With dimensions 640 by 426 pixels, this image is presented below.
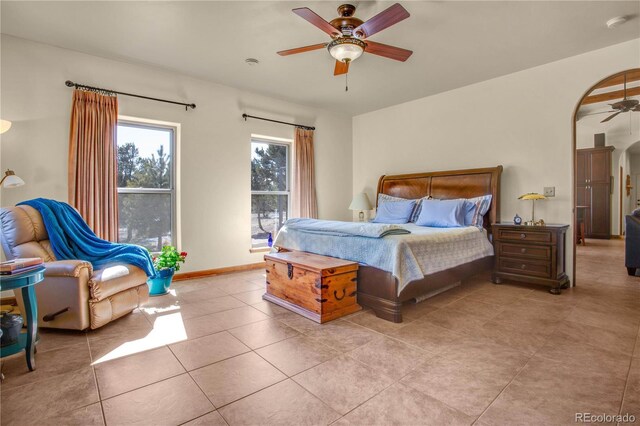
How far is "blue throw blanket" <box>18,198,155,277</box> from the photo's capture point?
2.81 m

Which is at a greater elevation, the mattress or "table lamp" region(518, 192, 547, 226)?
"table lamp" region(518, 192, 547, 226)

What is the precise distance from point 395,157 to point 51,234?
15.9 ft

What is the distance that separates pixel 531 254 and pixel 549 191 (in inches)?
35.3

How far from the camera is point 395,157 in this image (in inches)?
224

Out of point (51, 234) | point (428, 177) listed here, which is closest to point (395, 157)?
point (428, 177)

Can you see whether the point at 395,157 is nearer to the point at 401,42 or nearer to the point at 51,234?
the point at 401,42

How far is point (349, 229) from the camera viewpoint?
3.14 meters

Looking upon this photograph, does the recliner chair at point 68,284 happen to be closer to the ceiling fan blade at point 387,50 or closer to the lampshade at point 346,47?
the lampshade at point 346,47

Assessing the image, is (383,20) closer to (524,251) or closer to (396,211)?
(396,211)

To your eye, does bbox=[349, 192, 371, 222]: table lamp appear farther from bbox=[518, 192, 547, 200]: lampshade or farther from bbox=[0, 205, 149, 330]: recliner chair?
bbox=[0, 205, 149, 330]: recliner chair

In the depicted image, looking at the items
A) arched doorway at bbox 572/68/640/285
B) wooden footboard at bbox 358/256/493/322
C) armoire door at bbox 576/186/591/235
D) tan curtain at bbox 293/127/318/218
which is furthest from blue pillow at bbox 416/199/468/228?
armoire door at bbox 576/186/591/235

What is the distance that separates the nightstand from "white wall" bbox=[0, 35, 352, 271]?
2993 millimetres

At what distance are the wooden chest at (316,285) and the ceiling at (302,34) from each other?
2.25m

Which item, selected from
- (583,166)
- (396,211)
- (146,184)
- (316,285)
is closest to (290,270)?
(316,285)
